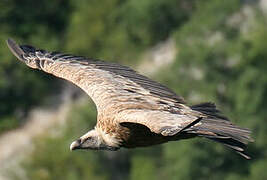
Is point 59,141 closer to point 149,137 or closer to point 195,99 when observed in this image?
point 195,99

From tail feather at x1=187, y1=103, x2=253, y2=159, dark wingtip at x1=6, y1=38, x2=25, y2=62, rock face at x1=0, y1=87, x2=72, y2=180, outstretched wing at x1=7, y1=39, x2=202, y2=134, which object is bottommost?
tail feather at x1=187, y1=103, x2=253, y2=159

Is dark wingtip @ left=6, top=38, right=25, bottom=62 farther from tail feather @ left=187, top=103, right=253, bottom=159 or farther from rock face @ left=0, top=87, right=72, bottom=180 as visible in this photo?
rock face @ left=0, top=87, right=72, bottom=180

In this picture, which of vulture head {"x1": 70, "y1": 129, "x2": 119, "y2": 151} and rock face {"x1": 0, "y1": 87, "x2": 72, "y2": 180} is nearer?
vulture head {"x1": 70, "y1": 129, "x2": 119, "y2": 151}

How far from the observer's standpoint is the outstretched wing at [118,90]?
14688 millimetres

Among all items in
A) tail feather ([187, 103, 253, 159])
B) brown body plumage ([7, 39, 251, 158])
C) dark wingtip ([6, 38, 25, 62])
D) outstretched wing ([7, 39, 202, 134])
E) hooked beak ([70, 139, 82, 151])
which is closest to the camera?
tail feather ([187, 103, 253, 159])

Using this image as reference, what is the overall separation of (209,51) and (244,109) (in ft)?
7.96

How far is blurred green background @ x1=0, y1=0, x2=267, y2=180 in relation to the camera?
135 feet

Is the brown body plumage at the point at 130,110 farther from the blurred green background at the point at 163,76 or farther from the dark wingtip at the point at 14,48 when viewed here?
the blurred green background at the point at 163,76

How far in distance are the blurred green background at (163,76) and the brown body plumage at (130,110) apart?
74.1 feet

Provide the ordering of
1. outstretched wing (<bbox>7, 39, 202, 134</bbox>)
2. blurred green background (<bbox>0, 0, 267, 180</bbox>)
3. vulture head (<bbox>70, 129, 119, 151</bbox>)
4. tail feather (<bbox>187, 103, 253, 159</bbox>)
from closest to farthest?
tail feather (<bbox>187, 103, 253, 159</bbox>) < outstretched wing (<bbox>7, 39, 202, 134</bbox>) < vulture head (<bbox>70, 129, 119, 151</bbox>) < blurred green background (<bbox>0, 0, 267, 180</bbox>)

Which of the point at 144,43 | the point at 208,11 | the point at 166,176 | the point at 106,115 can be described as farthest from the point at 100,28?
the point at 106,115

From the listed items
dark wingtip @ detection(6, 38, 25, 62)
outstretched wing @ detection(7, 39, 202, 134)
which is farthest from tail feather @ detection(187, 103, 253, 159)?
dark wingtip @ detection(6, 38, 25, 62)

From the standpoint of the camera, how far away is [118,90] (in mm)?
16469

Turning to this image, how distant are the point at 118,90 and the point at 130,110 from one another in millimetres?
1095
